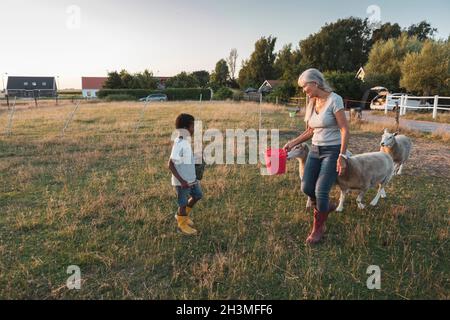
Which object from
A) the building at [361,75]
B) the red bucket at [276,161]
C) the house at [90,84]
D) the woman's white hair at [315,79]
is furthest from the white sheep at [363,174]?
the house at [90,84]

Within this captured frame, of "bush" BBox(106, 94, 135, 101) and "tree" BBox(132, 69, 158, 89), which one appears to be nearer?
"bush" BBox(106, 94, 135, 101)

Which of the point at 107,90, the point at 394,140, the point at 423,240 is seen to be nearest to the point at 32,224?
the point at 423,240

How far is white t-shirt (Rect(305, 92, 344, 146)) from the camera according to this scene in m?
3.40

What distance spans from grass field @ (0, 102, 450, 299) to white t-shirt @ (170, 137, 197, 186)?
0.81 metres

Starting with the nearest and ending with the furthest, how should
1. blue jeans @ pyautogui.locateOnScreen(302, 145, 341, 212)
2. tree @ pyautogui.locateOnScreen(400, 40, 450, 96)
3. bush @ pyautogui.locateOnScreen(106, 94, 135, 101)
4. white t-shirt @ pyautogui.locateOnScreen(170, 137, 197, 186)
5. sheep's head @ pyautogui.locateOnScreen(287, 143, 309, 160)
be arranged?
blue jeans @ pyautogui.locateOnScreen(302, 145, 341, 212)
white t-shirt @ pyautogui.locateOnScreen(170, 137, 197, 186)
sheep's head @ pyautogui.locateOnScreen(287, 143, 309, 160)
tree @ pyautogui.locateOnScreen(400, 40, 450, 96)
bush @ pyautogui.locateOnScreen(106, 94, 135, 101)

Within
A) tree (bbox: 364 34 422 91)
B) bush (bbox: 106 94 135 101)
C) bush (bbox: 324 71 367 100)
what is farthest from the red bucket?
bush (bbox: 106 94 135 101)

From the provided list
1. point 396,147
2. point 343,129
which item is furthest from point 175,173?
point 396,147

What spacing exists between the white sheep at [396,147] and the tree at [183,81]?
5908 cm

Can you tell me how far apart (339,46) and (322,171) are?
54.8 metres

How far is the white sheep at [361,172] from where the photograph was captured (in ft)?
15.8

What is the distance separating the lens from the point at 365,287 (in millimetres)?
3096

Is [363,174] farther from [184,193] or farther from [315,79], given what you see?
[184,193]

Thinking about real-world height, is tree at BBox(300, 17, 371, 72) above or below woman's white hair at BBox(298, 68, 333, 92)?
above

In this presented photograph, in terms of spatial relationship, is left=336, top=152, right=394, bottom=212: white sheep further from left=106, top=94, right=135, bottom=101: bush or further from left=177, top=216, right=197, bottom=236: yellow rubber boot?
left=106, top=94, right=135, bottom=101: bush
